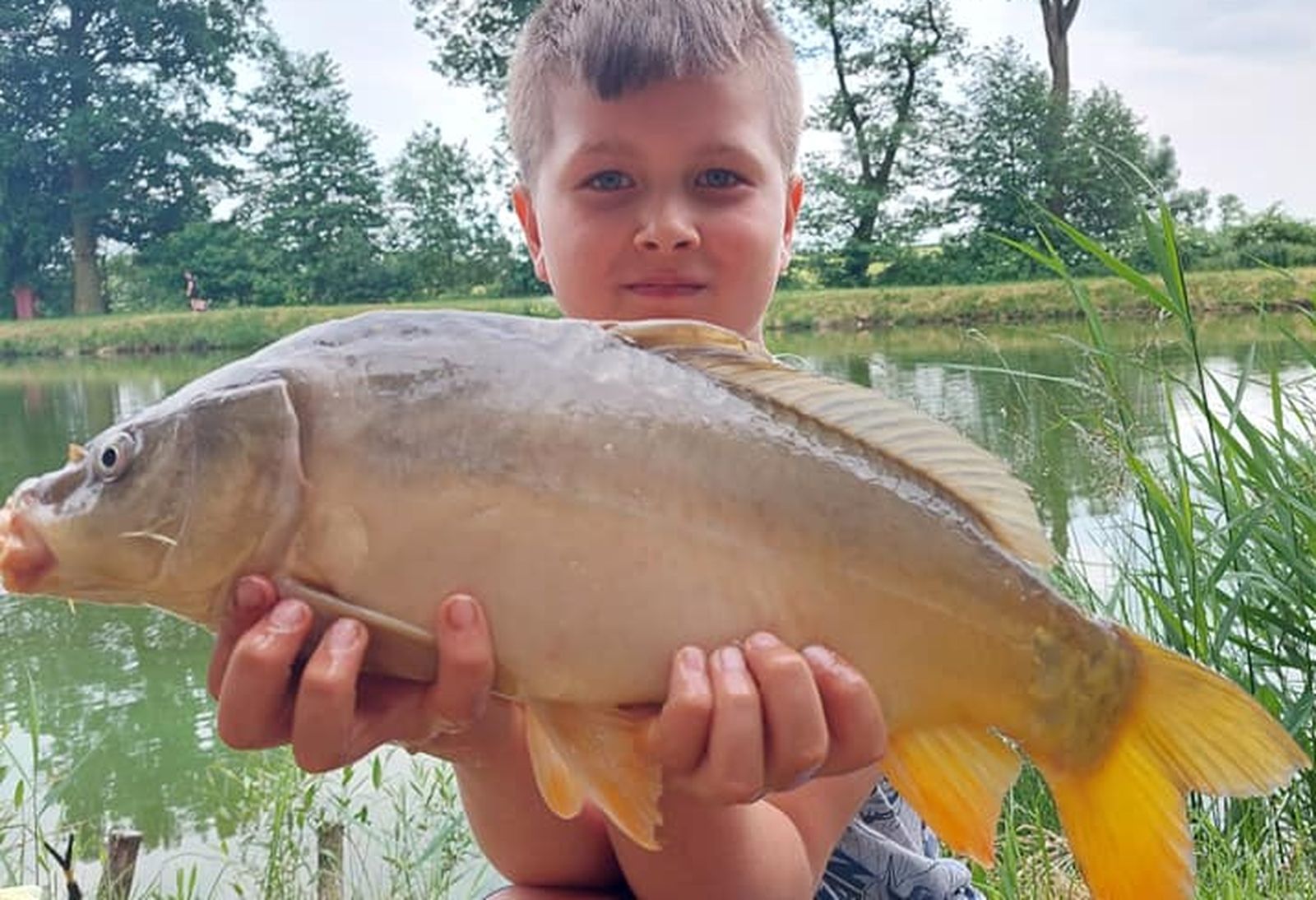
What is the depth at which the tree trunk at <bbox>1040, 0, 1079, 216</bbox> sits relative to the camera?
16.7 m

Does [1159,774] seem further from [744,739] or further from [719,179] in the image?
[719,179]

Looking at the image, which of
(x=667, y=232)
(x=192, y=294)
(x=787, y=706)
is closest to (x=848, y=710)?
(x=787, y=706)

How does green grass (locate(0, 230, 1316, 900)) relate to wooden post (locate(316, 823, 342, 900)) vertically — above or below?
above

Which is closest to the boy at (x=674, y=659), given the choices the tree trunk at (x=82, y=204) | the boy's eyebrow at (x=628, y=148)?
the boy's eyebrow at (x=628, y=148)

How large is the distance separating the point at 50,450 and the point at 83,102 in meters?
18.6

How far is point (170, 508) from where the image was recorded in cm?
79

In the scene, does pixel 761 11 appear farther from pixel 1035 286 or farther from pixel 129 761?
pixel 1035 286

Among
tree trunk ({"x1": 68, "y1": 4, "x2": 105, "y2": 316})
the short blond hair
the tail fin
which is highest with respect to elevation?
tree trunk ({"x1": 68, "y1": 4, "x2": 105, "y2": 316})

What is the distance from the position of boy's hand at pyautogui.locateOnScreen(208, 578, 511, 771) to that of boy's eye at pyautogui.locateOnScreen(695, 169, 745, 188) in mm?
766

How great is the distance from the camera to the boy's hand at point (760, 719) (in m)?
0.81

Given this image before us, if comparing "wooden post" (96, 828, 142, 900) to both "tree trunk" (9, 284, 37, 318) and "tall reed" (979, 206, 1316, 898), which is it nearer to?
"tall reed" (979, 206, 1316, 898)

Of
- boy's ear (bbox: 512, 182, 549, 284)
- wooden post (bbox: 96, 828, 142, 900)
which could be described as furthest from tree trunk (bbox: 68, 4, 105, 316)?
boy's ear (bbox: 512, 182, 549, 284)

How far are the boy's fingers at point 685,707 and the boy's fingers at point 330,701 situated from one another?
211mm

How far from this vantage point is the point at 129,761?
3.06 meters
